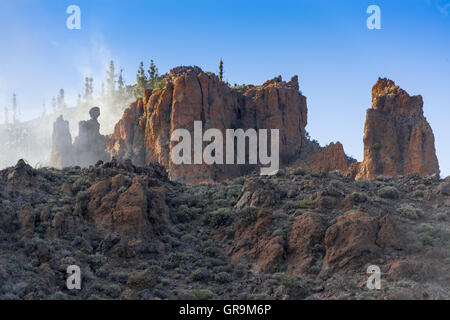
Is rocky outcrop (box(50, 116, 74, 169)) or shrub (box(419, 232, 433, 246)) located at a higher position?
rocky outcrop (box(50, 116, 74, 169))

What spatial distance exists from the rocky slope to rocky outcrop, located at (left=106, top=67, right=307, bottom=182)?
22.9 metres

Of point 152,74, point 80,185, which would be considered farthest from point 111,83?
point 80,185

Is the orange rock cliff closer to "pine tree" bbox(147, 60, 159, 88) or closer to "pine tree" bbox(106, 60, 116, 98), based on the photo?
"pine tree" bbox(147, 60, 159, 88)

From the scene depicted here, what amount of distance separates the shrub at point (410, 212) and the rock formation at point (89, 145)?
43638mm

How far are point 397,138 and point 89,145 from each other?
1400 inches

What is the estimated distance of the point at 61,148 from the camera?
6894 cm

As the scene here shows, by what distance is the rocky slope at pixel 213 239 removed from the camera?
1995cm

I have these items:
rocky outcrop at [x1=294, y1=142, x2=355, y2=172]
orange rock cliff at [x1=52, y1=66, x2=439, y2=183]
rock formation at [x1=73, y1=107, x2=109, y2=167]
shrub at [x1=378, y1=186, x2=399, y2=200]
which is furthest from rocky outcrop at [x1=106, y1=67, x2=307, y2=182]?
shrub at [x1=378, y1=186, x2=399, y2=200]

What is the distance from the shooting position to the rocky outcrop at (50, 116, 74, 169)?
6738 centimetres

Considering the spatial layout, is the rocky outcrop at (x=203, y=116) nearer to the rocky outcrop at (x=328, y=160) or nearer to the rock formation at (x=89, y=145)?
the rock formation at (x=89, y=145)

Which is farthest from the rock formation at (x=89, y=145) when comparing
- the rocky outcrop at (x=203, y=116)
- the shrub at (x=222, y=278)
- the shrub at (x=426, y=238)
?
the shrub at (x=426, y=238)

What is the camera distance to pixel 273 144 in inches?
2253
